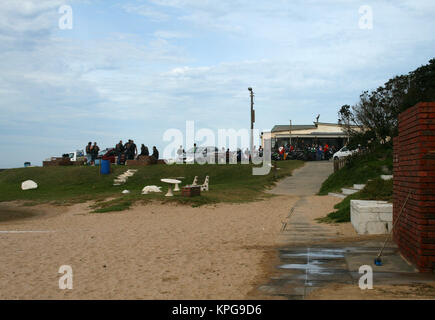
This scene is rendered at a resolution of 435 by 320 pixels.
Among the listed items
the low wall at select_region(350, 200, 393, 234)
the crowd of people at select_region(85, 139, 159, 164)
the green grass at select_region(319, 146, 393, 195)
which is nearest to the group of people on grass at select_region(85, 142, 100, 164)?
the crowd of people at select_region(85, 139, 159, 164)

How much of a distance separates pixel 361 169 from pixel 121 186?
48.7ft

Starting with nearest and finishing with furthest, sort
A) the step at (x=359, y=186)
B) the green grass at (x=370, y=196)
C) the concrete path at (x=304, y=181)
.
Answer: the green grass at (x=370, y=196) → the step at (x=359, y=186) → the concrete path at (x=304, y=181)

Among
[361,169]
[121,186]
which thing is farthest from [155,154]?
[361,169]

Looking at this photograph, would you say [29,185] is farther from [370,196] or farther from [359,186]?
[370,196]

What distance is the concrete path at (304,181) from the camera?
27.0 m

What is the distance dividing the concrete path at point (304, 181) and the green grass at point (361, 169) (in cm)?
117

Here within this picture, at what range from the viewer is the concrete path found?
88.6ft

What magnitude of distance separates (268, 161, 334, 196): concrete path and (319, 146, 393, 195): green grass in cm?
117

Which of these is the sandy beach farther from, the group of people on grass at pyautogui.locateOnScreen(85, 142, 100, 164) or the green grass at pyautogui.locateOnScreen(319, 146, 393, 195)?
the group of people on grass at pyautogui.locateOnScreen(85, 142, 100, 164)

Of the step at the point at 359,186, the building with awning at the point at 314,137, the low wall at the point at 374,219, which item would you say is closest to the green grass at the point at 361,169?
the step at the point at 359,186

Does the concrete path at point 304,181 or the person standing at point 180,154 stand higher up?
the person standing at point 180,154

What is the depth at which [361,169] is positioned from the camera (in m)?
25.7

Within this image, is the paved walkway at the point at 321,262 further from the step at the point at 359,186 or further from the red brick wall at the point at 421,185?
the step at the point at 359,186

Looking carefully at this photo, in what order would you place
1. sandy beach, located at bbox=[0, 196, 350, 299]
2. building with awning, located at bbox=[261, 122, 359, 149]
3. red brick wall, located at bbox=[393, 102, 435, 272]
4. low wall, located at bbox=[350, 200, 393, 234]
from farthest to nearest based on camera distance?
1. building with awning, located at bbox=[261, 122, 359, 149]
2. low wall, located at bbox=[350, 200, 393, 234]
3. red brick wall, located at bbox=[393, 102, 435, 272]
4. sandy beach, located at bbox=[0, 196, 350, 299]
